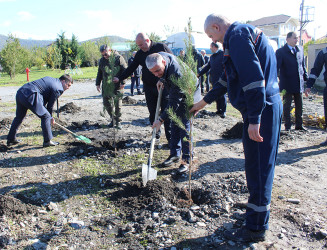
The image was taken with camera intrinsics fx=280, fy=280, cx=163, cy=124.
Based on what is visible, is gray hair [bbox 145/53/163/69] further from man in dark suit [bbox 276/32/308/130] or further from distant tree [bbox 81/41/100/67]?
distant tree [bbox 81/41/100/67]

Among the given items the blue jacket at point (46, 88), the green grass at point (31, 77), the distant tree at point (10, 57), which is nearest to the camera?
the blue jacket at point (46, 88)

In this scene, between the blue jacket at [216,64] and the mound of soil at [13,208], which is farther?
the blue jacket at [216,64]

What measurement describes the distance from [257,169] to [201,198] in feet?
4.28

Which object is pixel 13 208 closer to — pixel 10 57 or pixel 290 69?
pixel 290 69

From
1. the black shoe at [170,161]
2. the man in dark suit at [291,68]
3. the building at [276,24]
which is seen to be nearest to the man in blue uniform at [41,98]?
the black shoe at [170,161]

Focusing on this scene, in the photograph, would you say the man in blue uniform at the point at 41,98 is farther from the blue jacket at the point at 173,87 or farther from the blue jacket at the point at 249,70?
the blue jacket at the point at 249,70

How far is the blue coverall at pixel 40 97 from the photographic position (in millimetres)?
A: 5355

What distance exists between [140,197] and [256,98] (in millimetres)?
2086

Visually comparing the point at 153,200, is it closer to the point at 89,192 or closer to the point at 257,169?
the point at 89,192

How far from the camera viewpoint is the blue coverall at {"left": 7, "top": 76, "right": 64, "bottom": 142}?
536 cm

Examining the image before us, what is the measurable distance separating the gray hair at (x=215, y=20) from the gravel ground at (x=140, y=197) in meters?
2.04

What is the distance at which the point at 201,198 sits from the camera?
3.67 metres

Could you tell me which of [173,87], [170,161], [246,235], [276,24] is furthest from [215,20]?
[276,24]

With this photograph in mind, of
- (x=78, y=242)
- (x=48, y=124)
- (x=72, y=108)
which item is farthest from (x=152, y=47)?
(x=72, y=108)
